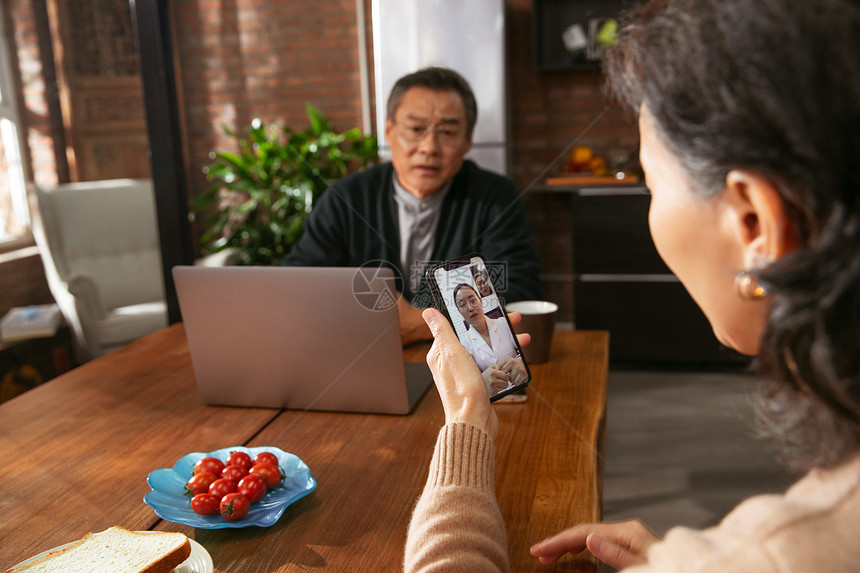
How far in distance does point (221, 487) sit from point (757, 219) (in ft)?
2.25

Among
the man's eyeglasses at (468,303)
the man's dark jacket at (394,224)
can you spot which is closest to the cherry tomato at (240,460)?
the man's eyeglasses at (468,303)

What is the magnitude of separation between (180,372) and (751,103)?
128cm

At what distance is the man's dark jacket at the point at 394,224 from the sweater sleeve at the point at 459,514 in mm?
1025

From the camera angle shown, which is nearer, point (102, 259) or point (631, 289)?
point (102, 259)

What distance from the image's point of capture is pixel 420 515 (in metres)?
0.70

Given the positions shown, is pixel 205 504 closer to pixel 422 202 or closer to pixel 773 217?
pixel 773 217

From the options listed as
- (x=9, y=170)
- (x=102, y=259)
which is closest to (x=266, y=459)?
(x=102, y=259)

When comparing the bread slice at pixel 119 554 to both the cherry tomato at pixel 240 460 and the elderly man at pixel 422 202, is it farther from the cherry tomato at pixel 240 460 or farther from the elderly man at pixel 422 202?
the elderly man at pixel 422 202

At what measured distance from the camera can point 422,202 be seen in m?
1.92

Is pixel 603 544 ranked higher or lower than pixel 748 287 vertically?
lower

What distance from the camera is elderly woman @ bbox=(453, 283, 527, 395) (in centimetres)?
91

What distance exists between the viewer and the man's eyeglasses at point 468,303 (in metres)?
0.94

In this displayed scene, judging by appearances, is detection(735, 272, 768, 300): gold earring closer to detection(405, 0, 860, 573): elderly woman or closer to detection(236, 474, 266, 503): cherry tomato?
detection(405, 0, 860, 573): elderly woman

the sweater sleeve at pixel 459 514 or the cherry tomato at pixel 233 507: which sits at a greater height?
the sweater sleeve at pixel 459 514
